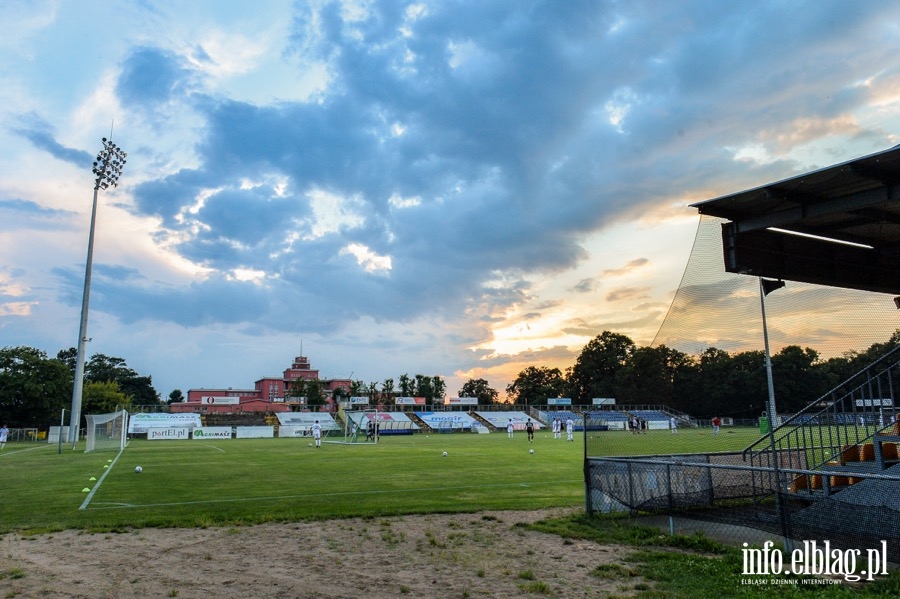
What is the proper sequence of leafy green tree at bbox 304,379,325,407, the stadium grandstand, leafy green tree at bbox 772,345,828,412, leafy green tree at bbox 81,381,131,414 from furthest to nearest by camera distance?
leafy green tree at bbox 304,379,325,407 < leafy green tree at bbox 81,381,131,414 < leafy green tree at bbox 772,345,828,412 < the stadium grandstand

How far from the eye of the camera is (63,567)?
25.4 feet

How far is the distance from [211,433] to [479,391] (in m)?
86.6

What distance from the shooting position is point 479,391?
5600 inches

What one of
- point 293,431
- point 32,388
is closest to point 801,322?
point 293,431

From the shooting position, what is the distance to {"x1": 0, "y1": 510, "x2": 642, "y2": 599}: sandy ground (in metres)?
6.70

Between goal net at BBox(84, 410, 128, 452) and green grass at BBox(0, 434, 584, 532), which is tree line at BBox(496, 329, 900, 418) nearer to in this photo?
green grass at BBox(0, 434, 584, 532)

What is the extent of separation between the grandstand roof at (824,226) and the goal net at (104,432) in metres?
37.9

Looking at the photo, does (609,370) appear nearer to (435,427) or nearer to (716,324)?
(435,427)

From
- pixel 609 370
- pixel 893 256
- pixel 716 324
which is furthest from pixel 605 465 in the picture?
pixel 609 370

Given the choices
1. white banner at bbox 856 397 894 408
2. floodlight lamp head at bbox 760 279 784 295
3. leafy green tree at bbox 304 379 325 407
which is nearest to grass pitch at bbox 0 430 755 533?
white banner at bbox 856 397 894 408

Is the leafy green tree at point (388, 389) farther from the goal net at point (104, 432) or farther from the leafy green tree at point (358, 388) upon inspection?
the goal net at point (104, 432)

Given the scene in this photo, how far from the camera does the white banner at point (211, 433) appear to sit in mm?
61500

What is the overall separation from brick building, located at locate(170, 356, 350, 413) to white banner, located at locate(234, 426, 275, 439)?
3401cm

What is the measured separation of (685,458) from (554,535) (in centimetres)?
395
